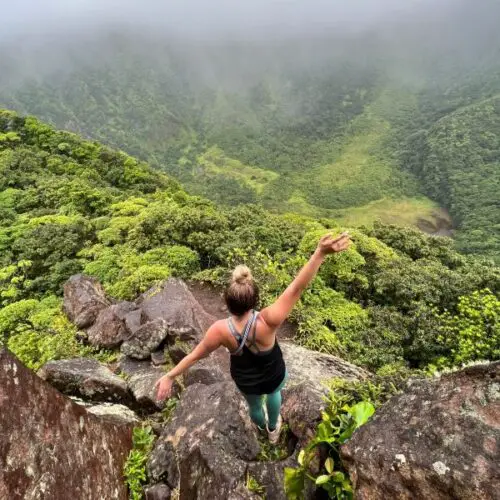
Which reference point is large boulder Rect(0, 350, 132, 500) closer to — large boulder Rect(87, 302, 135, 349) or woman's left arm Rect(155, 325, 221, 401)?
woman's left arm Rect(155, 325, 221, 401)

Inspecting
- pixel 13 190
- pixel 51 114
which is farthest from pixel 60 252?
pixel 51 114

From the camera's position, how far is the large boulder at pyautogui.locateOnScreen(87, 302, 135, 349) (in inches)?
395

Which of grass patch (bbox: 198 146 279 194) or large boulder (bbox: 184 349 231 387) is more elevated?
large boulder (bbox: 184 349 231 387)

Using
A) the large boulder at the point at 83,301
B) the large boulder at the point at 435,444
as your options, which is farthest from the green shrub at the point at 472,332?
the large boulder at the point at 83,301

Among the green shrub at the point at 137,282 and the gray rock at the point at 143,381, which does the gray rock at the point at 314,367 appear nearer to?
the gray rock at the point at 143,381

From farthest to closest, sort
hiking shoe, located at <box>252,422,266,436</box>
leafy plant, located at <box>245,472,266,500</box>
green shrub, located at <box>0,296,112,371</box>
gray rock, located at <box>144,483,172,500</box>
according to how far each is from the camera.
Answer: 1. green shrub, located at <box>0,296,112,371</box>
2. hiking shoe, located at <box>252,422,266,436</box>
3. gray rock, located at <box>144,483,172,500</box>
4. leafy plant, located at <box>245,472,266,500</box>

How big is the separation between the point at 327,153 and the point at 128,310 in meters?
173

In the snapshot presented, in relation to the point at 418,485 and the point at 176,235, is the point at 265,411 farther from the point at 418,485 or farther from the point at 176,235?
the point at 176,235

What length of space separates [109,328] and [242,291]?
7419mm

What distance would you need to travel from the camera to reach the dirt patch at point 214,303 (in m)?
11.6

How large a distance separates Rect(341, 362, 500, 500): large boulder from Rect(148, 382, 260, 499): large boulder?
4.81 feet

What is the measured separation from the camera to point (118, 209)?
20.2 meters

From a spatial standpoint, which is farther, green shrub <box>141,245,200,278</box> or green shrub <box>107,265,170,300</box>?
green shrub <box>141,245,200,278</box>

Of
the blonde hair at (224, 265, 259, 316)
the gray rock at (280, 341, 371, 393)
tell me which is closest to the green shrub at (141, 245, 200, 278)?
the gray rock at (280, 341, 371, 393)
